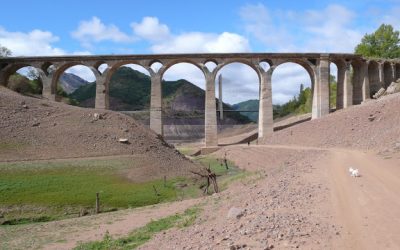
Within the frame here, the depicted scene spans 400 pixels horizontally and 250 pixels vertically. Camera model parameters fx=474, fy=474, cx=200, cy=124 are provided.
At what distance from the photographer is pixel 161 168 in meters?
32.2

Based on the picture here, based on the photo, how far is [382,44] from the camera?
77.3 metres

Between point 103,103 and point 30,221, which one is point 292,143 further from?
point 30,221

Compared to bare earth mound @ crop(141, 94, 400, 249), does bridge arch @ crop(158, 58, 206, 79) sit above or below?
above

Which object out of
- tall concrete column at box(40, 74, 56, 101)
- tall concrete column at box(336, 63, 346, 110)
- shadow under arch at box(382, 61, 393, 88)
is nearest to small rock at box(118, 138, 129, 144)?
tall concrete column at box(40, 74, 56, 101)

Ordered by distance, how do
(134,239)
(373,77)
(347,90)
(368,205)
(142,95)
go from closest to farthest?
(368,205)
(134,239)
(347,90)
(373,77)
(142,95)

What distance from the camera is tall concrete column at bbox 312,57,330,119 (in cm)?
6056

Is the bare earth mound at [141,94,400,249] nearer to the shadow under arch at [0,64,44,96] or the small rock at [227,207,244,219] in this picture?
the small rock at [227,207,244,219]

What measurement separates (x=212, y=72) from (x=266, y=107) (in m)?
8.29

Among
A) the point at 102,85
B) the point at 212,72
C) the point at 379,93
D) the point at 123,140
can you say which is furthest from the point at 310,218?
the point at 379,93

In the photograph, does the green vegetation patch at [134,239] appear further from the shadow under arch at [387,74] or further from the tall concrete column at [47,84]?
the shadow under arch at [387,74]

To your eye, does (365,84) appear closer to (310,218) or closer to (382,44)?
(382,44)

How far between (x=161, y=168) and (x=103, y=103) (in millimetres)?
31059

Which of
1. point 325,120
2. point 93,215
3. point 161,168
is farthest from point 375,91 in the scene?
point 93,215

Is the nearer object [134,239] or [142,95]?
[134,239]
